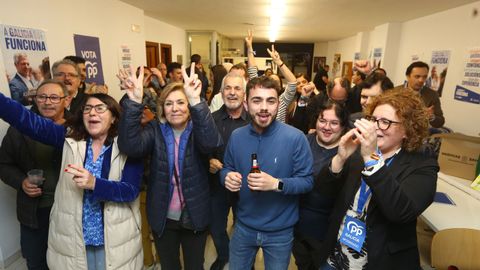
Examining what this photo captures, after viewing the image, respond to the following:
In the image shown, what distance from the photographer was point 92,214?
5.17ft

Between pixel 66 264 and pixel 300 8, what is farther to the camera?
pixel 300 8

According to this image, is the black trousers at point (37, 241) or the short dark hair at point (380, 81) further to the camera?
the short dark hair at point (380, 81)

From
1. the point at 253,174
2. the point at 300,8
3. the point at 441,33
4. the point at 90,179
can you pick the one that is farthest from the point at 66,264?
the point at 441,33

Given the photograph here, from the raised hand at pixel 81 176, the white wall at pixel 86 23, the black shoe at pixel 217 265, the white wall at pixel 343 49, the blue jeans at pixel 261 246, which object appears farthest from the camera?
the white wall at pixel 343 49

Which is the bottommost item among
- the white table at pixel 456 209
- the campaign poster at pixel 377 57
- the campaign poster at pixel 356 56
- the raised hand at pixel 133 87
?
the white table at pixel 456 209

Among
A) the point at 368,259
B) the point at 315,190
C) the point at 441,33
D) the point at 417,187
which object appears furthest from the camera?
the point at 441,33

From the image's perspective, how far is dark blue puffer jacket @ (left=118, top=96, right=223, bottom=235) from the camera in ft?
5.10

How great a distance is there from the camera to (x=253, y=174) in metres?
1.38

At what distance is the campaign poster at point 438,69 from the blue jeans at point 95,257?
5680 mm

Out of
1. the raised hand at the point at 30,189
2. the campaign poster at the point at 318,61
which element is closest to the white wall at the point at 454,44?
the raised hand at the point at 30,189

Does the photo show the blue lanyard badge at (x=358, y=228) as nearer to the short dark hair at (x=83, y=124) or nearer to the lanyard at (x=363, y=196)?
the lanyard at (x=363, y=196)

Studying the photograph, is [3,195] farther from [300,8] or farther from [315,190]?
[300,8]

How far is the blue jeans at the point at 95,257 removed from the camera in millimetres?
1616

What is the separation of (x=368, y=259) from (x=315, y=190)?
46 cm
